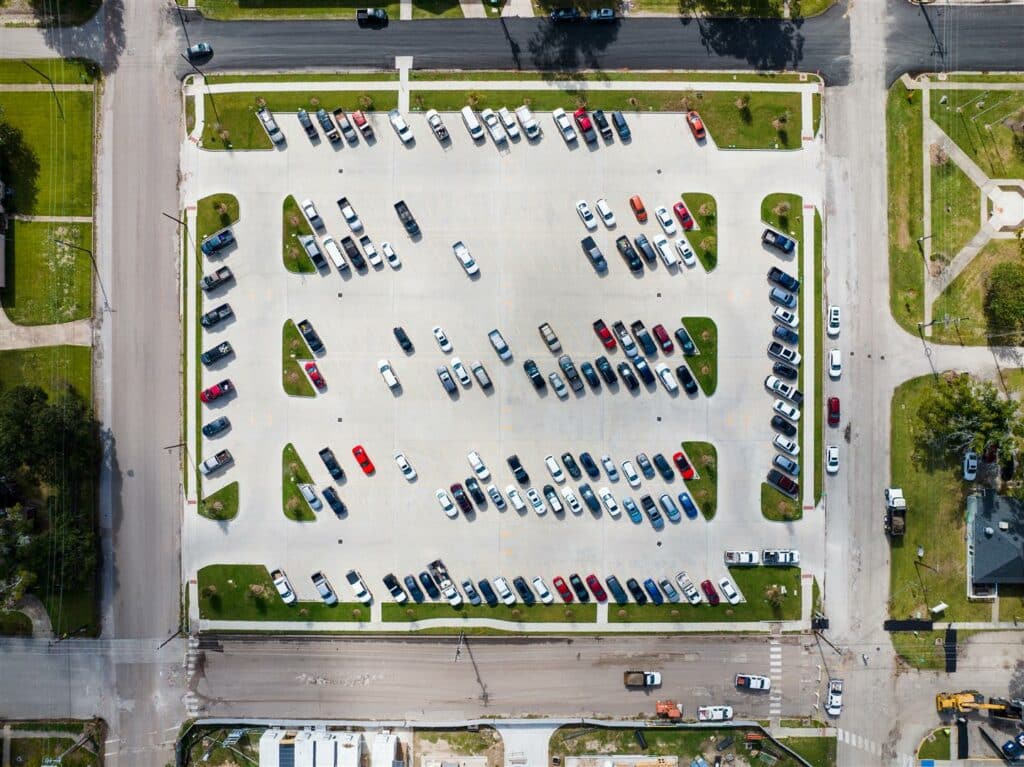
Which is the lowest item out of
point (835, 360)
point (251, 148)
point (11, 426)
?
point (11, 426)

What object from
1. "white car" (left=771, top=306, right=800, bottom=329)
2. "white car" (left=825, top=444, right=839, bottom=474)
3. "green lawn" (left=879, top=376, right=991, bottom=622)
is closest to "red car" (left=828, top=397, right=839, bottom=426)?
"white car" (left=825, top=444, right=839, bottom=474)

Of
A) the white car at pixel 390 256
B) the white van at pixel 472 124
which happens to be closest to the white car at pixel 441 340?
the white car at pixel 390 256

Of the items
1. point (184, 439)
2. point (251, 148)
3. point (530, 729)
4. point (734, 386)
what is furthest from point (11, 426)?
point (734, 386)

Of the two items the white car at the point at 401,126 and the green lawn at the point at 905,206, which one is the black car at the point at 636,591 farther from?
the white car at the point at 401,126

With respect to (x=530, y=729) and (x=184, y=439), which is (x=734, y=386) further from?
(x=184, y=439)

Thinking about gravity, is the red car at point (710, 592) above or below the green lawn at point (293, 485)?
below

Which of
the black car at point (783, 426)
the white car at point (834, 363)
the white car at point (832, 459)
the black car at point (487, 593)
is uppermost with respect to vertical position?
the white car at point (834, 363)
